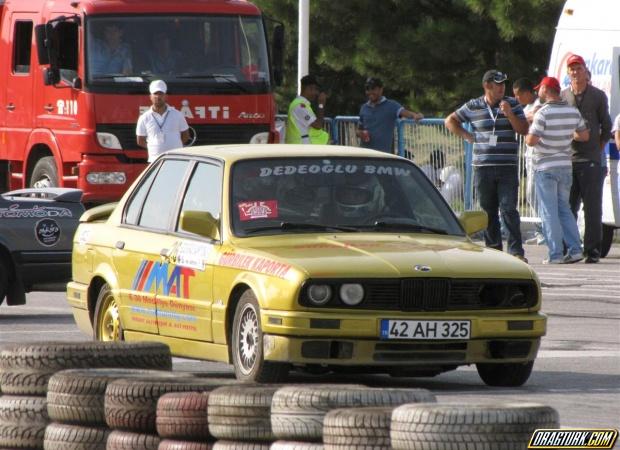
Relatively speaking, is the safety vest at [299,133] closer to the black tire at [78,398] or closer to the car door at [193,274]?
the car door at [193,274]

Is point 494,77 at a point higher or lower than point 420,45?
higher

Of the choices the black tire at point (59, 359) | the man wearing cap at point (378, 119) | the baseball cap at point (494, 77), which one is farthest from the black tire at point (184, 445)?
the man wearing cap at point (378, 119)

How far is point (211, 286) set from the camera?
34.8 ft

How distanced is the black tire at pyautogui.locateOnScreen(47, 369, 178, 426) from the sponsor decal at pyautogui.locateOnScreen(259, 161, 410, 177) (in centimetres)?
332

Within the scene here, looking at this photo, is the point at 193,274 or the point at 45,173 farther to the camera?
the point at 45,173

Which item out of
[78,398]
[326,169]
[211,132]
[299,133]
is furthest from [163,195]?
[211,132]

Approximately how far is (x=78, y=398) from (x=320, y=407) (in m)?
1.25

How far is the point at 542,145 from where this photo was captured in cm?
1959

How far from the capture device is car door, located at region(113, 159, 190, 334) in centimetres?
1113

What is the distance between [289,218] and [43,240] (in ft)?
15.6

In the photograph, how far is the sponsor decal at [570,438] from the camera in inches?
255

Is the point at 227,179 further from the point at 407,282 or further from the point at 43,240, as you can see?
the point at 43,240

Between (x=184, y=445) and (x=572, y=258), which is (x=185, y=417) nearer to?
(x=184, y=445)

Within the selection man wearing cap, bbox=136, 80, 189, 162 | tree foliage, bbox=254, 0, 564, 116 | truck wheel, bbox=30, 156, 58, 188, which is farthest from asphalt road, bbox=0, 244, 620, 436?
tree foliage, bbox=254, 0, 564, 116
